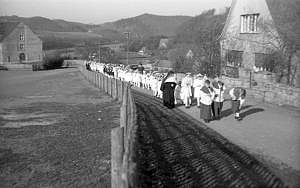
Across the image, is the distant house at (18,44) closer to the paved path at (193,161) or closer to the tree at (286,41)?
the tree at (286,41)

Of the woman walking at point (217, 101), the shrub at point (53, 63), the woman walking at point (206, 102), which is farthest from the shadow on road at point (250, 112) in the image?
the shrub at point (53, 63)

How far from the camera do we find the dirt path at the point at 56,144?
9477mm

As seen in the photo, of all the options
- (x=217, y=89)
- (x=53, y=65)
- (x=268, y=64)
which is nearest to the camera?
(x=217, y=89)

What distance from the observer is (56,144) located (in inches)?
515

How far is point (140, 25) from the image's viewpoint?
152 meters

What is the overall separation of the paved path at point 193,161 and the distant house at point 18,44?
82.3 meters

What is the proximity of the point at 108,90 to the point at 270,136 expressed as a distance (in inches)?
673

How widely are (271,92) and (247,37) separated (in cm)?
1324

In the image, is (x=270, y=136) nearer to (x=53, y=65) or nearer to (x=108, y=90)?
(x=108, y=90)

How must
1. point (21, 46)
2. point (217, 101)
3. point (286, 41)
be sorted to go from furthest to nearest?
point (21, 46) → point (286, 41) → point (217, 101)

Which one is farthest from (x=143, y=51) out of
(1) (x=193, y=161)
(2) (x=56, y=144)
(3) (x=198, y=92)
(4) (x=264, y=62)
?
(1) (x=193, y=161)

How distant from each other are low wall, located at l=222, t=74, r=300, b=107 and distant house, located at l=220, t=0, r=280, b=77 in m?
6.01

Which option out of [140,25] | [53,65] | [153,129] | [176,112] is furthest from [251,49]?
[140,25]

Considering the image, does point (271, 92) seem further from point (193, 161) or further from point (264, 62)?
point (193, 161)
